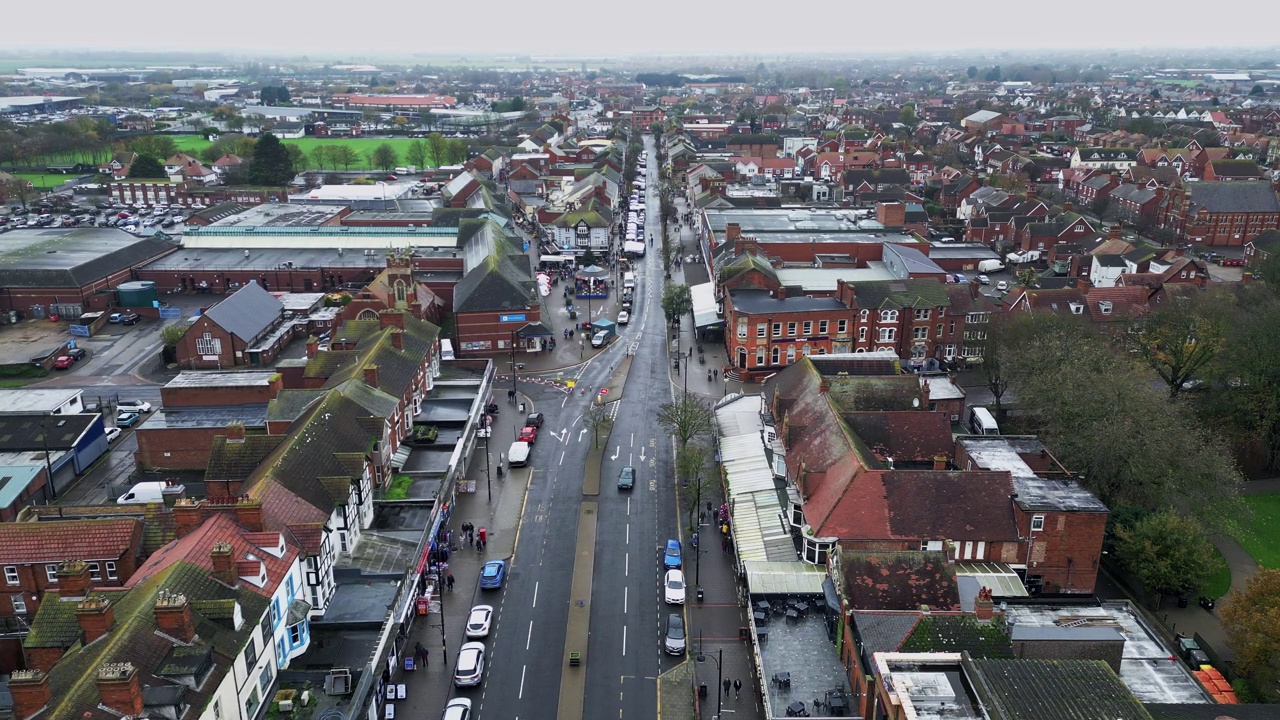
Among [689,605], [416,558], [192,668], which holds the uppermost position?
[192,668]

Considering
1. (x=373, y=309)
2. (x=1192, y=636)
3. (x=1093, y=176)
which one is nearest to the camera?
(x=1192, y=636)

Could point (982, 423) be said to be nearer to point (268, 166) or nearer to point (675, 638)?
point (675, 638)

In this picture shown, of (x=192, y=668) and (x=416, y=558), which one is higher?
(x=192, y=668)

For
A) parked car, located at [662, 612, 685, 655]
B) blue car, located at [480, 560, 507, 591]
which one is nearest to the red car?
blue car, located at [480, 560, 507, 591]

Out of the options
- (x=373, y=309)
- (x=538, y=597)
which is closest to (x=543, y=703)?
(x=538, y=597)

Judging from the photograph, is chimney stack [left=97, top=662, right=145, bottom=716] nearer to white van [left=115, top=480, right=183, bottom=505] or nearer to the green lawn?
white van [left=115, top=480, right=183, bottom=505]

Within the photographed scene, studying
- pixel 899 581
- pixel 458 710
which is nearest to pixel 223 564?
pixel 458 710

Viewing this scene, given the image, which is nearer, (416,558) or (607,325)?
(416,558)

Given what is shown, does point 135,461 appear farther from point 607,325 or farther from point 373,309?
point 607,325
